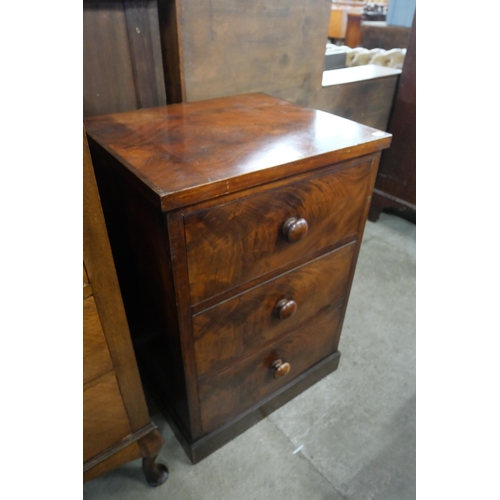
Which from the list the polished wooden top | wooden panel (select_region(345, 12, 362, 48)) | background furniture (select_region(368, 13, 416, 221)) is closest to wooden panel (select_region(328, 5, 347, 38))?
wooden panel (select_region(345, 12, 362, 48))

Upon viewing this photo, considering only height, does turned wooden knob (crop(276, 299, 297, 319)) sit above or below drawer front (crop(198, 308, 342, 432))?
above

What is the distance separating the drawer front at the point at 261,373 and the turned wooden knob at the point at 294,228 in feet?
1.07

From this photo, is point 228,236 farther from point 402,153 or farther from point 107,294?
point 402,153

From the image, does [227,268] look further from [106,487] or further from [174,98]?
[106,487]

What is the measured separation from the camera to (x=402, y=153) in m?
1.77

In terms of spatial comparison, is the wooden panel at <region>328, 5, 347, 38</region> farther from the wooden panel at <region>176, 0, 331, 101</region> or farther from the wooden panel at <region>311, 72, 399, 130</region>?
the wooden panel at <region>176, 0, 331, 101</region>

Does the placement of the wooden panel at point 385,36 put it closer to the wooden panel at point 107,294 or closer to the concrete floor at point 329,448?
the concrete floor at point 329,448

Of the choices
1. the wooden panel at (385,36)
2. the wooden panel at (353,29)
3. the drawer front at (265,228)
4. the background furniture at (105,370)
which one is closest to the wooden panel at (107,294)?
the background furniture at (105,370)

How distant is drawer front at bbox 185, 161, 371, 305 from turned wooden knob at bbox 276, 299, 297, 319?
10 cm

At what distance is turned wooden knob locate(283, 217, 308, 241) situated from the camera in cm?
73

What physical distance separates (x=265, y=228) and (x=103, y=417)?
452 millimetres

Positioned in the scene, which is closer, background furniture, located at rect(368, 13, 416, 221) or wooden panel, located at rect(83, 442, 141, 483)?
wooden panel, located at rect(83, 442, 141, 483)

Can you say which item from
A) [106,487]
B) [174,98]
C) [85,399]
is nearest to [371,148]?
[174,98]

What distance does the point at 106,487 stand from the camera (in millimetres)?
928
